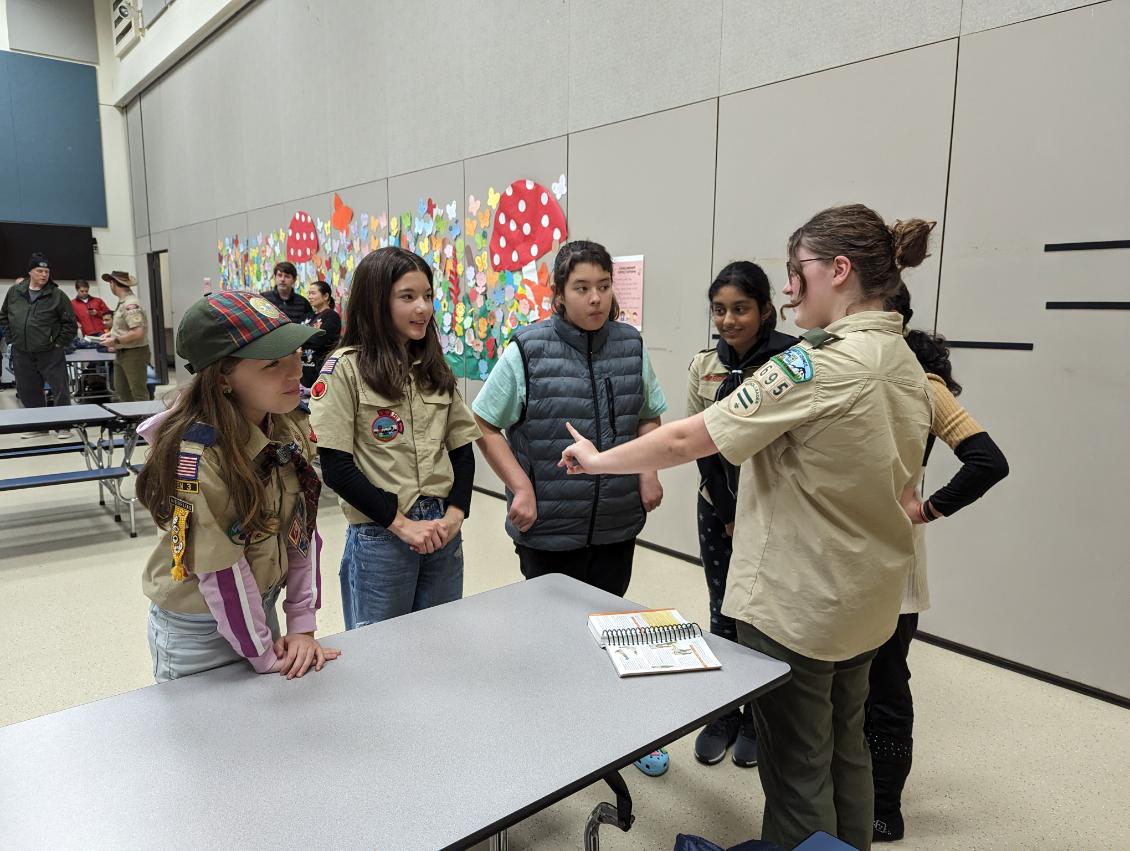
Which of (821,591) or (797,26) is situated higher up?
(797,26)

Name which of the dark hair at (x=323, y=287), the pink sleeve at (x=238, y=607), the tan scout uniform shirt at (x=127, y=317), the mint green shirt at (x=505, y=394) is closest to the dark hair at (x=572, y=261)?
the mint green shirt at (x=505, y=394)

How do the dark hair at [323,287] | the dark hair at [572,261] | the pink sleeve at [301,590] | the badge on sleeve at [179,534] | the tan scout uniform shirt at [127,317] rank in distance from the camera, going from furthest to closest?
the tan scout uniform shirt at [127,317], the dark hair at [323,287], the dark hair at [572,261], the pink sleeve at [301,590], the badge on sleeve at [179,534]

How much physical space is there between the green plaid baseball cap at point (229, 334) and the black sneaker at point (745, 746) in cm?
167

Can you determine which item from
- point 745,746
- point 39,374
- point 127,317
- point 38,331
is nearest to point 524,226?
point 745,746

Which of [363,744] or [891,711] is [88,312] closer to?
[363,744]

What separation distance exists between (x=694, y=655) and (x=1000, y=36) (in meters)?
2.57

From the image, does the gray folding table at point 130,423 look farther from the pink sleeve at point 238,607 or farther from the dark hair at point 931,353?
the dark hair at point 931,353

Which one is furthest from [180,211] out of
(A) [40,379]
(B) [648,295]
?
(B) [648,295]

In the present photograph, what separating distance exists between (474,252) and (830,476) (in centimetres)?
426

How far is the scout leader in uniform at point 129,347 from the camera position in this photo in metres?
6.79

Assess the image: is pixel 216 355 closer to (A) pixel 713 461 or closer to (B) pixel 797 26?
(A) pixel 713 461

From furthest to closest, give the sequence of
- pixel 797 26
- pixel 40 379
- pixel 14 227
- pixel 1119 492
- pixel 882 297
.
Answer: pixel 14 227
pixel 40 379
pixel 797 26
pixel 1119 492
pixel 882 297

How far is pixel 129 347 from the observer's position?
6992 mm

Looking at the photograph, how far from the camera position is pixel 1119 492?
2445 millimetres
